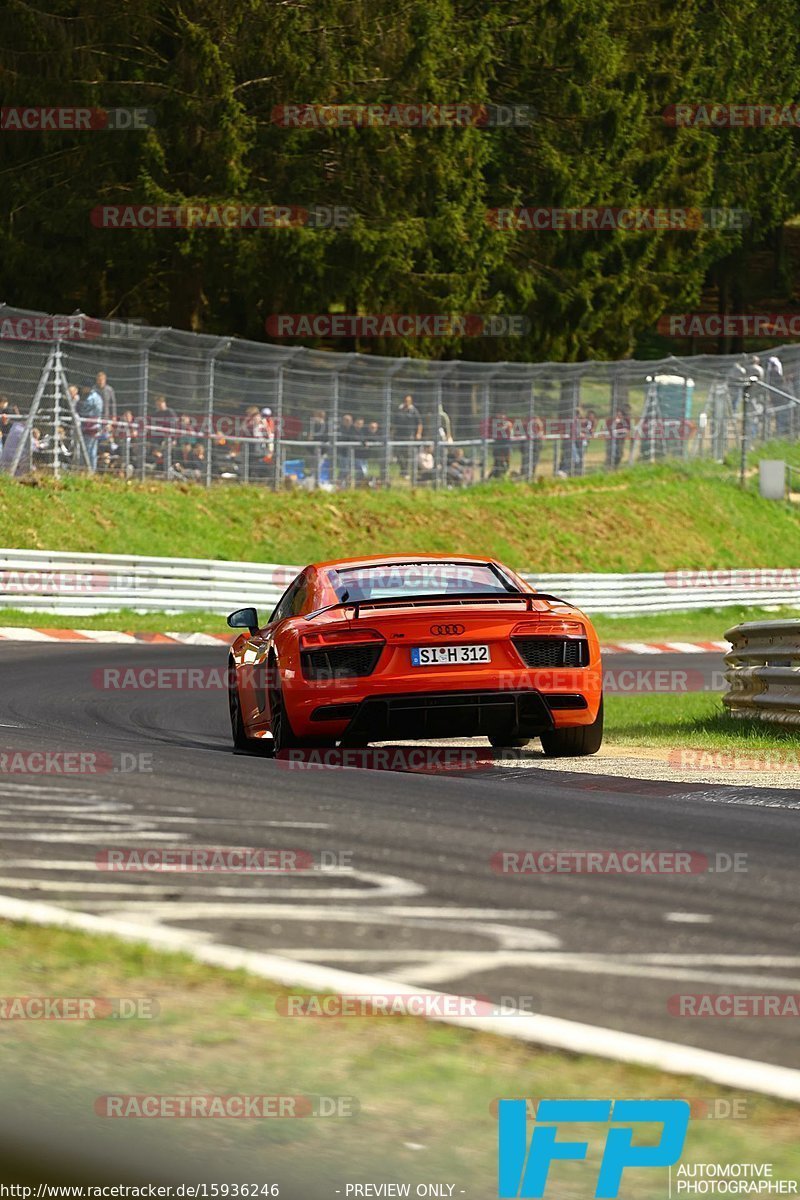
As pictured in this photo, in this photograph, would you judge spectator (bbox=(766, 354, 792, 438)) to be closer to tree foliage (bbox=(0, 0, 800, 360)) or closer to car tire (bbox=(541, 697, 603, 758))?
tree foliage (bbox=(0, 0, 800, 360))

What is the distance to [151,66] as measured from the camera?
120 ft

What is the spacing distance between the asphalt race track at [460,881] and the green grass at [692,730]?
306 centimetres

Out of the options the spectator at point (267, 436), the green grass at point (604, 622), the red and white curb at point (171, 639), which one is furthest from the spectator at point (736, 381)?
the red and white curb at point (171, 639)

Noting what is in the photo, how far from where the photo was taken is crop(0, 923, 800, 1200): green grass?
324 centimetres

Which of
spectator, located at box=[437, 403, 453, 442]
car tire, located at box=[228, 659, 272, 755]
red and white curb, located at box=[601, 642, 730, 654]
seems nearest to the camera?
car tire, located at box=[228, 659, 272, 755]

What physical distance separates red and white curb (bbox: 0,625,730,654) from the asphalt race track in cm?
1320

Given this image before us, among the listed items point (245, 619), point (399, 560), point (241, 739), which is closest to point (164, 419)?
point (245, 619)

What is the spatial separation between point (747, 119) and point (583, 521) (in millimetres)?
28203

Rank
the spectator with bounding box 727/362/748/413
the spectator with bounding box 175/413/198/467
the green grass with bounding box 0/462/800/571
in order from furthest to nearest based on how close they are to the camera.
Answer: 1. the spectator with bounding box 727/362/748/413
2. the spectator with bounding box 175/413/198/467
3. the green grass with bounding box 0/462/800/571

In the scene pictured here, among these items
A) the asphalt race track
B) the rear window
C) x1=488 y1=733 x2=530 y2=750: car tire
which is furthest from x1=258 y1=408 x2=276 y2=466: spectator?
the asphalt race track

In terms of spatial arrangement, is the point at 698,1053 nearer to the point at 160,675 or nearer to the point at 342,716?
the point at 342,716

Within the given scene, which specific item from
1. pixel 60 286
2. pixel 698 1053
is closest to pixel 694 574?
pixel 60 286

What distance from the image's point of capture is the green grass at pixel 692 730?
12.1m

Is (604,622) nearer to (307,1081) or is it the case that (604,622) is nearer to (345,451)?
(345,451)
